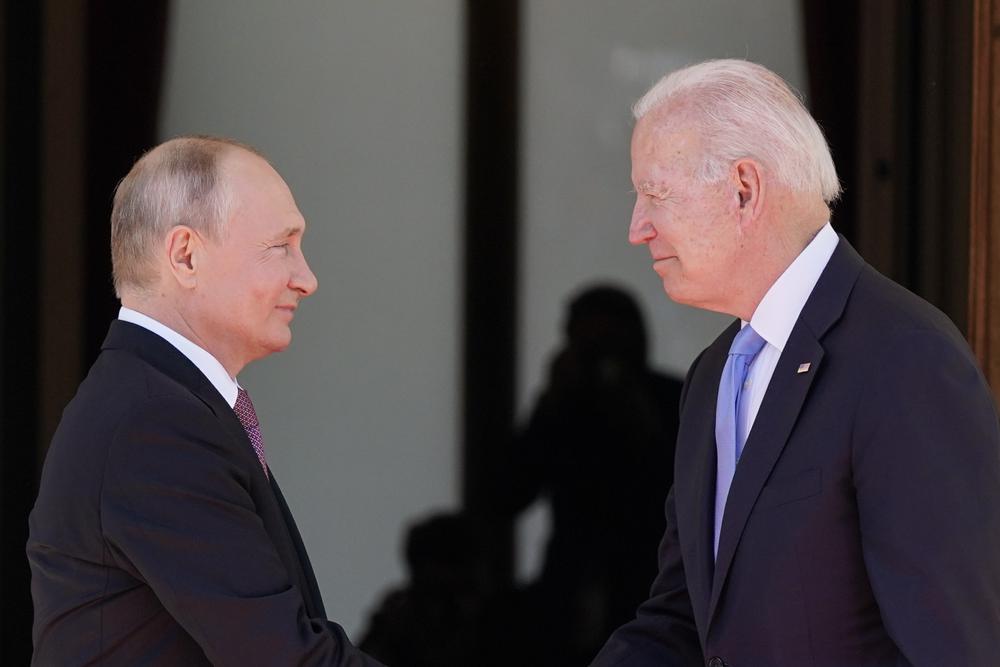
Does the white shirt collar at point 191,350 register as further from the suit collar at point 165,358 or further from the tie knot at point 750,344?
the tie knot at point 750,344

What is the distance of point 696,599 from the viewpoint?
7.64 feet

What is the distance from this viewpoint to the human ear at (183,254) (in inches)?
89.7

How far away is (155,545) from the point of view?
2.05 meters

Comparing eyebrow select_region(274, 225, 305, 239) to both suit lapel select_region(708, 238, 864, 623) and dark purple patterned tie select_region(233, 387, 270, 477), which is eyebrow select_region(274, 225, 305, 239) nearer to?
dark purple patterned tie select_region(233, 387, 270, 477)

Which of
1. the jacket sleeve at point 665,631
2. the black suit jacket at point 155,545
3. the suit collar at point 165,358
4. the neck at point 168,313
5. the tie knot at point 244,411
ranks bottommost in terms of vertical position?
the jacket sleeve at point 665,631

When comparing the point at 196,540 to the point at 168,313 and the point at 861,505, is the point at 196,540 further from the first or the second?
the point at 861,505

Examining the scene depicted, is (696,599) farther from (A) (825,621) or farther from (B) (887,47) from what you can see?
(B) (887,47)

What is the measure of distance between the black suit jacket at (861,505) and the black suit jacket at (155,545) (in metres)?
0.66

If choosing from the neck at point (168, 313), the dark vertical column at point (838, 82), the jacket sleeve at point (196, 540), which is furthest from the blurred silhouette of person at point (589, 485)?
the jacket sleeve at point (196, 540)

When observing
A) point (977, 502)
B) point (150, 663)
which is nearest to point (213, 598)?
point (150, 663)

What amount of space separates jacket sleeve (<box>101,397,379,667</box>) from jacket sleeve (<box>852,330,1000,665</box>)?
0.86 metres

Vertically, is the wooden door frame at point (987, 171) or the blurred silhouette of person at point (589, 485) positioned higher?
the wooden door frame at point (987, 171)

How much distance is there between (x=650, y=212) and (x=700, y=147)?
0.14 metres

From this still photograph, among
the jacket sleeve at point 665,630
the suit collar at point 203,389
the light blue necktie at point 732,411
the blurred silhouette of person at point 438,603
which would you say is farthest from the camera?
the blurred silhouette of person at point 438,603
